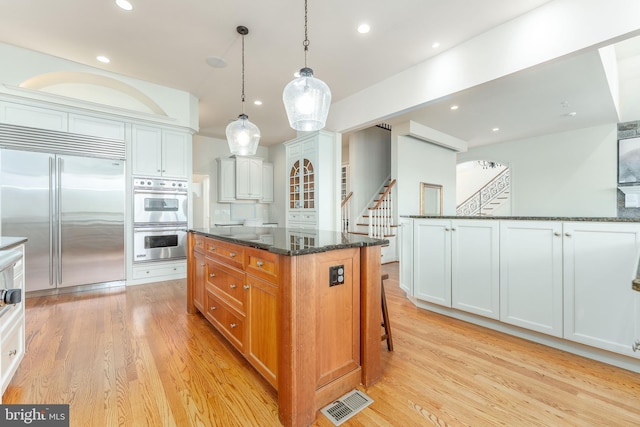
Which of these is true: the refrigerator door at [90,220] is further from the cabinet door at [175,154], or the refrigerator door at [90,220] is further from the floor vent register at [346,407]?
the floor vent register at [346,407]

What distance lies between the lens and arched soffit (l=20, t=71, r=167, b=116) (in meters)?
3.72

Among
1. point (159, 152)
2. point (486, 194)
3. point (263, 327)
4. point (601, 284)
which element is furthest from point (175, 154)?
point (486, 194)

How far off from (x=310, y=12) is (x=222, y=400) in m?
3.22

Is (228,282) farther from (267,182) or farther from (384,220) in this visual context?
(267,182)

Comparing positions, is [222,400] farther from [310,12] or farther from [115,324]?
[310,12]

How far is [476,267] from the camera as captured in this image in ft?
8.73

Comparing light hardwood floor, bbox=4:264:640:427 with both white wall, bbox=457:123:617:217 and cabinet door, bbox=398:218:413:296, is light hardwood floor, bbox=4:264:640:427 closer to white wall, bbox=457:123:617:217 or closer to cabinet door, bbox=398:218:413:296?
cabinet door, bbox=398:218:413:296

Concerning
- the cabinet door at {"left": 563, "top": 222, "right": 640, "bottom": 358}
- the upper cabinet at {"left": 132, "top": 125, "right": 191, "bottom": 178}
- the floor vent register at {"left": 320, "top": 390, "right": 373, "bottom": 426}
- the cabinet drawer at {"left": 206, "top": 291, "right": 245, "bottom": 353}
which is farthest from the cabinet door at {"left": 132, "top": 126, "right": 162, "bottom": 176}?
the cabinet door at {"left": 563, "top": 222, "right": 640, "bottom": 358}

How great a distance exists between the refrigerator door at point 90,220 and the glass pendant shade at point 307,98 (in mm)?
3244

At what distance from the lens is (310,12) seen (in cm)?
261

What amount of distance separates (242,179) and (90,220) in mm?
3307

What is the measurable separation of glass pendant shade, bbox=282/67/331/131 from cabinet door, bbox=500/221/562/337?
1955 millimetres

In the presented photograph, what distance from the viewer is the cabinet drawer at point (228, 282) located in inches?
73.9

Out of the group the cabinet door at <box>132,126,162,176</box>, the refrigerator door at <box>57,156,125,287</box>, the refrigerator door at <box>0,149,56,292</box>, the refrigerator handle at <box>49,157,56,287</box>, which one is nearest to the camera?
the refrigerator door at <box>0,149,56,292</box>
